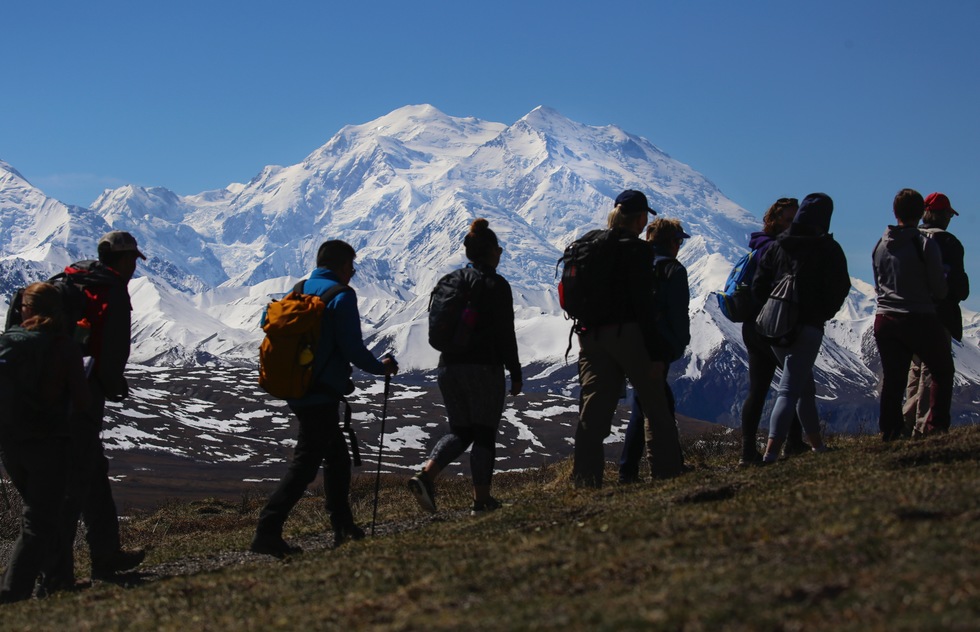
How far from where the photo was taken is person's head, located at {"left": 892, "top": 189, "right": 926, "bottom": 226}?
11.8 metres

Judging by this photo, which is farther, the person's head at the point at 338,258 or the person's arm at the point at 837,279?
the person's arm at the point at 837,279

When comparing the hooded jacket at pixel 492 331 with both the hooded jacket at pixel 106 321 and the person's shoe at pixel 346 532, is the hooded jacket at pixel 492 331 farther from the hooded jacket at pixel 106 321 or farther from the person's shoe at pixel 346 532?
the hooded jacket at pixel 106 321

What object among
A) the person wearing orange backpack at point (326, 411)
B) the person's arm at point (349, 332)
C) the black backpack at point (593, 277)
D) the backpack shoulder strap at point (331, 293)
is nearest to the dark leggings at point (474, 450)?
the person wearing orange backpack at point (326, 411)

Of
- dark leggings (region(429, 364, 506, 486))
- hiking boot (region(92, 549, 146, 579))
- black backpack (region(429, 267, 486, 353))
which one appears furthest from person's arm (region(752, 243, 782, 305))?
hiking boot (region(92, 549, 146, 579))

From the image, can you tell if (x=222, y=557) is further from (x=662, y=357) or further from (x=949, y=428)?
(x=949, y=428)

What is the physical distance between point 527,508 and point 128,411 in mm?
196285

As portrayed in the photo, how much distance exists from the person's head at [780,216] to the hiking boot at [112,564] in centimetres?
719

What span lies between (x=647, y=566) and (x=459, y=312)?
4.44 metres

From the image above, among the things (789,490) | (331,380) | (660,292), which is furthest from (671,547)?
(660,292)

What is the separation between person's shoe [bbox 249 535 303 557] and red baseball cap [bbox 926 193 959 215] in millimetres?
7724

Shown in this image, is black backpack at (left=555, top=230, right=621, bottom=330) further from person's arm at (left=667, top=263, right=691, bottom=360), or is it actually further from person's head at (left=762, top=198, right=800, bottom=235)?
person's head at (left=762, top=198, right=800, bottom=235)

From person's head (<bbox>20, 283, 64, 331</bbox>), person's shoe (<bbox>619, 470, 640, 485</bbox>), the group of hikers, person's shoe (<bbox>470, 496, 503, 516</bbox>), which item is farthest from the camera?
person's shoe (<bbox>619, 470, 640, 485</bbox>)

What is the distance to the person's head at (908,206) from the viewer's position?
11750mm

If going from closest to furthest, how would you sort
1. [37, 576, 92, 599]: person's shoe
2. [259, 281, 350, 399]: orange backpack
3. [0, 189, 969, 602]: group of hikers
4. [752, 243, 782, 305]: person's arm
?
[0, 189, 969, 602]: group of hikers → [37, 576, 92, 599]: person's shoe → [259, 281, 350, 399]: orange backpack → [752, 243, 782, 305]: person's arm
